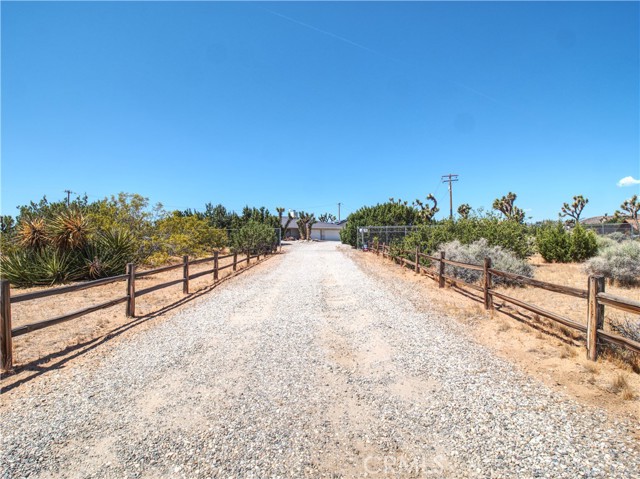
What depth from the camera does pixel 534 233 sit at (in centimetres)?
1847

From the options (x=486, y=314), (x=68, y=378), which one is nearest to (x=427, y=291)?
(x=486, y=314)

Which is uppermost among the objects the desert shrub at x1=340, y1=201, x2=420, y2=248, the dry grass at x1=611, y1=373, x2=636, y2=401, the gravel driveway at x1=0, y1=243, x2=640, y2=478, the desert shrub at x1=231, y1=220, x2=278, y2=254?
the desert shrub at x1=340, y1=201, x2=420, y2=248

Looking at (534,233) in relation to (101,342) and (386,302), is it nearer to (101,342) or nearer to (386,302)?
(386,302)

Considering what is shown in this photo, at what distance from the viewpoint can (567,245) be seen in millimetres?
16516

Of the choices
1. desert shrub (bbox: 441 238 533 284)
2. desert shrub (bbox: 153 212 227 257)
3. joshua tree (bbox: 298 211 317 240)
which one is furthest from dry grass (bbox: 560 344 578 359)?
joshua tree (bbox: 298 211 317 240)

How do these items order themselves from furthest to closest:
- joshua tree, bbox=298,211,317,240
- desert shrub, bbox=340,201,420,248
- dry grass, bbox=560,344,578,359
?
1. joshua tree, bbox=298,211,317,240
2. desert shrub, bbox=340,201,420,248
3. dry grass, bbox=560,344,578,359

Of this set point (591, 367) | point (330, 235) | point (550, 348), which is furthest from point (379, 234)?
point (330, 235)

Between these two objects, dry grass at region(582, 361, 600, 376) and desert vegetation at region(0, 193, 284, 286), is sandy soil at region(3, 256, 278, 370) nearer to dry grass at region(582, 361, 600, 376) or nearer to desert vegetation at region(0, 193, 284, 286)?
desert vegetation at region(0, 193, 284, 286)

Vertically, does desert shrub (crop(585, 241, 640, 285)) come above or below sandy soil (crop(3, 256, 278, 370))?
above

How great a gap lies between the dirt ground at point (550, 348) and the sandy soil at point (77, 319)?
21.4 feet

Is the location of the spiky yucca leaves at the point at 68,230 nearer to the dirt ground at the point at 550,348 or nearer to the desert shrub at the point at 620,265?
the dirt ground at the point at 550,348

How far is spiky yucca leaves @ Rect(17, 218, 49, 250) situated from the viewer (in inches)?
428

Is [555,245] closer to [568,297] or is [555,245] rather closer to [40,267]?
[568,297]

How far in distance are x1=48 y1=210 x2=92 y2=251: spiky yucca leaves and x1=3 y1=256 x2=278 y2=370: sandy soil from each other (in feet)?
5.64
